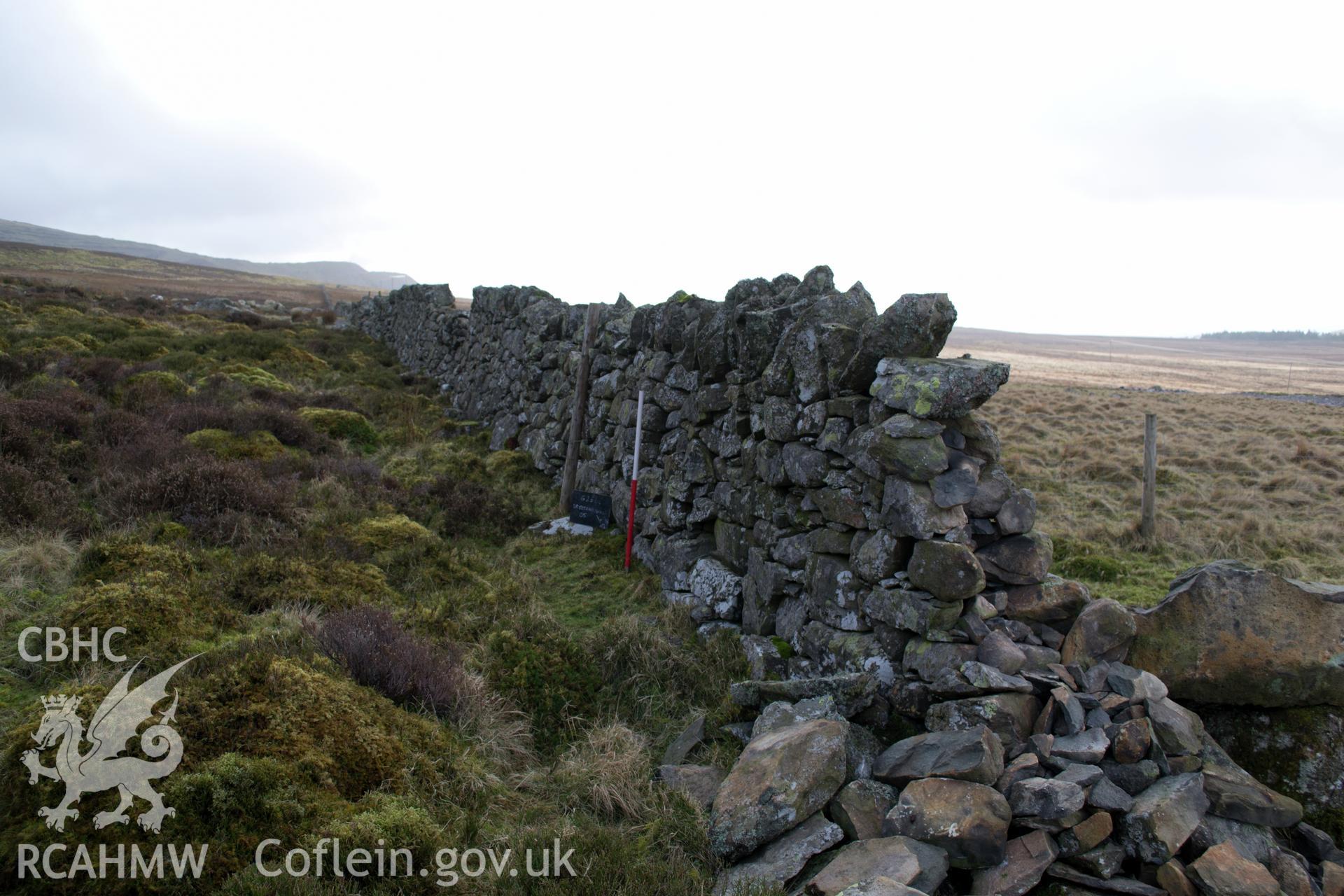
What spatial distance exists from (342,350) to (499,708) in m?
25.0

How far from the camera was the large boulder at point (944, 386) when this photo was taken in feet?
17.1

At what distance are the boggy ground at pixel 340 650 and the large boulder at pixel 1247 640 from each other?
122 inches

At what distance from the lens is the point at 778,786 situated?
14.0 feet

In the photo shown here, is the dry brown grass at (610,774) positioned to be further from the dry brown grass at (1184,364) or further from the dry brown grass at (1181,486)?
the dry brown grass at (1184,364)

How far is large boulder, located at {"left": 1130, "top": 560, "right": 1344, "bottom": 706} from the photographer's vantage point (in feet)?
15.3

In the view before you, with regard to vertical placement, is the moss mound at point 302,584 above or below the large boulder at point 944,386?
below

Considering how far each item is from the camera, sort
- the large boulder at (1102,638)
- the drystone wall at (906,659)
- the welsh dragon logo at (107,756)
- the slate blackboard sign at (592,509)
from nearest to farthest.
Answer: the welsh dragon logo at (107,756), the drystone wall at (906,659), the large boulder at (1102,638), the slate blackboard sign at (592,509)

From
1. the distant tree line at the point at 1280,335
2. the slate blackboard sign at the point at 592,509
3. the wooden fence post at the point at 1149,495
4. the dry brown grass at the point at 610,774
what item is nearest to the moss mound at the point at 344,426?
the slate blackboard sign at the point at 592,509

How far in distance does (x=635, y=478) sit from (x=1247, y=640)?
6348mm

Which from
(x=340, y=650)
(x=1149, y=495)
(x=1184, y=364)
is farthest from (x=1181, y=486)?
(x=1184, y=364)

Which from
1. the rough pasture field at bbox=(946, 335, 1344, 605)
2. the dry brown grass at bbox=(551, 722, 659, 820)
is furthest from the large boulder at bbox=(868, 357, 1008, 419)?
the rough pasture field at bbox=(946, 335, 1344, 605)

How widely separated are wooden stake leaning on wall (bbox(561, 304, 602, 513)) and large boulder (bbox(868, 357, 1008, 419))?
6819 millimetres

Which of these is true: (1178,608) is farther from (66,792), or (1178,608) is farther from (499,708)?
(66,792)
